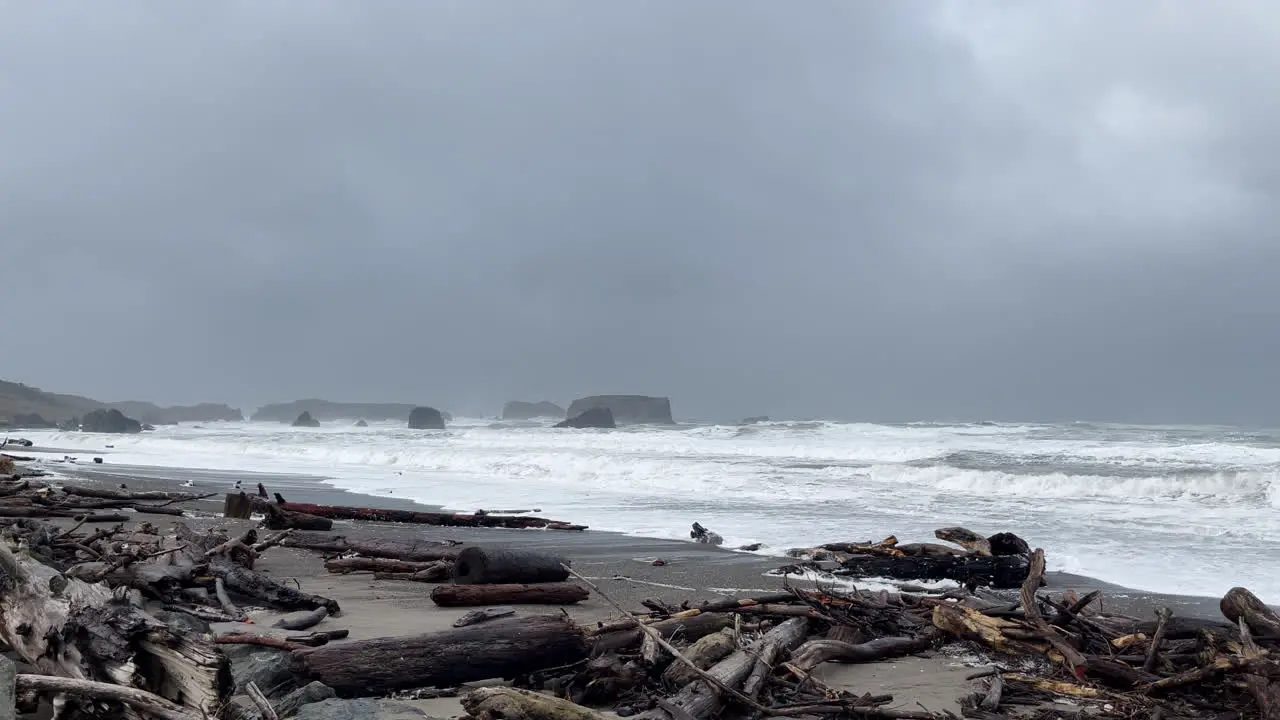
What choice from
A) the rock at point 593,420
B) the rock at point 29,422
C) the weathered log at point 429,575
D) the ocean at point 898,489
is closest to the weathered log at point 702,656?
the weathered log at point 429,575

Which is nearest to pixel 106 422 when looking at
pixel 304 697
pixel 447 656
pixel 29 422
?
pixel 29 422

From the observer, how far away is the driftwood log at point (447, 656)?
4344 millimetres

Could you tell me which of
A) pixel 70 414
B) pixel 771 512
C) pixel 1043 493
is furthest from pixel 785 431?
pixel 70 414

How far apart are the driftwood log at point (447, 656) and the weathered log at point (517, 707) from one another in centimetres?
78

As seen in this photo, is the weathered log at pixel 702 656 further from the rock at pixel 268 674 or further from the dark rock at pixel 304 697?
the rock at pixel 268 674

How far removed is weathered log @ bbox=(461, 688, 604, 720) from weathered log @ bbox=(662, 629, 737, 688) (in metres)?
0.79

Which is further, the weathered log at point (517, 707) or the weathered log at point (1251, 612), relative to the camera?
the weathered log at point (1251, 612)

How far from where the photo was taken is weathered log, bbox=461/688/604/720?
3689 mm

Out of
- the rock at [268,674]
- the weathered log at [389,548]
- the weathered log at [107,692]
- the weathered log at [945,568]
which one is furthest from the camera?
the weathered log at [389,548]

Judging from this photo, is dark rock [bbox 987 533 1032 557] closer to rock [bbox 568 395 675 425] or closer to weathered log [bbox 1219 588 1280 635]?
weathered log [bbox 1219 588 1280 635]

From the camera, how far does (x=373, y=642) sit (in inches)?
180

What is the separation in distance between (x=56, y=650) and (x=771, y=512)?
1246 cm

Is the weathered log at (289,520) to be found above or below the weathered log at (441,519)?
above

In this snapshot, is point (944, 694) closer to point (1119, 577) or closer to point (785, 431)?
point (1119, 577)
